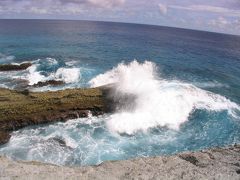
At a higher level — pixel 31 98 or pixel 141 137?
pixel 31 98

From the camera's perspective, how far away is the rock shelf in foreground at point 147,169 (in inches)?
436

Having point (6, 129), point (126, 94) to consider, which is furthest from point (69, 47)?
point (6, 129)

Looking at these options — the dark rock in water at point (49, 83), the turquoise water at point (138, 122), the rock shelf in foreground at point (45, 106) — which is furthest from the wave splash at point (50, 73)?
the rock shelf in foreground at point (45, 106)

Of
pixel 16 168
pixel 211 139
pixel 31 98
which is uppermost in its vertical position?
pixel 16 168

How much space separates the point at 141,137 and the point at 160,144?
2.09m

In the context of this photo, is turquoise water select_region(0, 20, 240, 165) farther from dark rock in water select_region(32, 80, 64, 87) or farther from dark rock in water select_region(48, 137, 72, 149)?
dark rock in water select_region(32, 80, 64, 87)

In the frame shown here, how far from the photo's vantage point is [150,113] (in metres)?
31.8

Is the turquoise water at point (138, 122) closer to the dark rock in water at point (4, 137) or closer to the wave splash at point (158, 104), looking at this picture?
the wave splash at point (158, 104)

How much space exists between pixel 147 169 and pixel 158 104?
2241 centimetres

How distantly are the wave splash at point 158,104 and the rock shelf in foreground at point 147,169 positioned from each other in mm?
16701

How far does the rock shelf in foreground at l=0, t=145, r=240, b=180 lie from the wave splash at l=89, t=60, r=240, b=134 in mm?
16701

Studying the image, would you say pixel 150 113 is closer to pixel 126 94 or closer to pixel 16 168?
pixel 126 94

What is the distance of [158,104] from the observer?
33625 mm

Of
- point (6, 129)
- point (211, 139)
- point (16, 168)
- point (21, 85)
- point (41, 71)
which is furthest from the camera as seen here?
point (41, 71)
